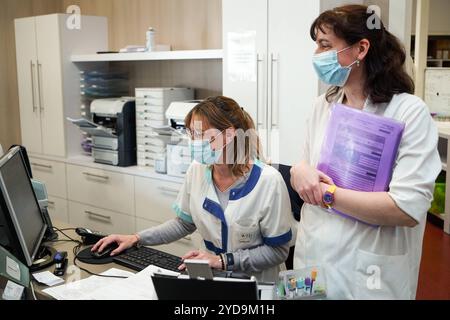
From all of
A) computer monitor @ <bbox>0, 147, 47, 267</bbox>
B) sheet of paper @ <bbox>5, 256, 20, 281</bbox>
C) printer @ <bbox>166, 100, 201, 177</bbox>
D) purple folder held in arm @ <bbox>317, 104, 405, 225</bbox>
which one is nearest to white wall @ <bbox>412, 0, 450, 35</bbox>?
printer @ <bbox>166, 100, 201, 177</bbox>

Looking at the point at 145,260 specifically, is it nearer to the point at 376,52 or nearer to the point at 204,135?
the point at 204,135

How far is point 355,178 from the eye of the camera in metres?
1.31

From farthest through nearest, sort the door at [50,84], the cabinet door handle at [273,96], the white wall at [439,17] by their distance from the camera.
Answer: the white wall at [439,17] < the door at [50,84] < the cabinet door handle at [273,96]

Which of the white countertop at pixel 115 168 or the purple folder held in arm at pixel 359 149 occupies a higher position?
the purple folder held in arm at pixel 359 149

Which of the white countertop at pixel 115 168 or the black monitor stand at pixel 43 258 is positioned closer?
the black monitor stand at pixel 43 258

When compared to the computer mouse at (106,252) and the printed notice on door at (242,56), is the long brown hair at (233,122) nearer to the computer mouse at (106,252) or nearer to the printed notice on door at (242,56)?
the computer mouse at (106,252)

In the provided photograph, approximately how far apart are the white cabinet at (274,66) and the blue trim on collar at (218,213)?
114 cm

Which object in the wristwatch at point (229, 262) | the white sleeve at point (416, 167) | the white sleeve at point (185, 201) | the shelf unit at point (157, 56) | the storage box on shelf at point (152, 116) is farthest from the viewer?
the storage box on shelf at point (152, 116)

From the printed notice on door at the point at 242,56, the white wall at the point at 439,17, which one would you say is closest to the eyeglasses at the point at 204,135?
the printed notice on door at the point at 242,56

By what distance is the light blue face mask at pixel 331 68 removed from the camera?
1369 mm

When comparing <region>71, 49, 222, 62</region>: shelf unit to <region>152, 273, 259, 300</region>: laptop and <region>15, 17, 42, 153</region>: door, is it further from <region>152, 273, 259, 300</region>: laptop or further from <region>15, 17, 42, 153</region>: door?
<region>152, 273, 259, 300</region>: laptop

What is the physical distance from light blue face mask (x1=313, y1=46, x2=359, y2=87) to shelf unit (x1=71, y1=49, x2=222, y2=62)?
1.58 metres

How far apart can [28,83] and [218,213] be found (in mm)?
3055
